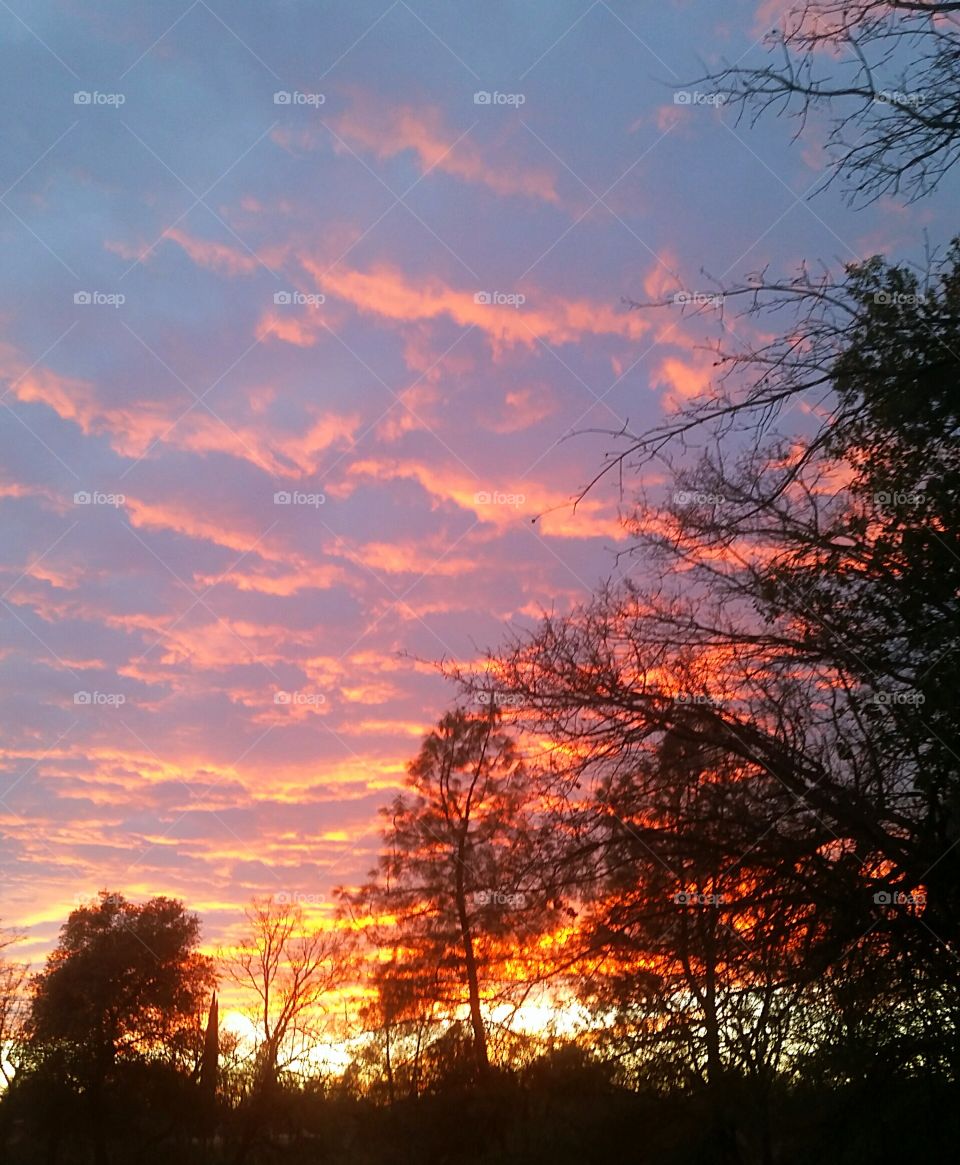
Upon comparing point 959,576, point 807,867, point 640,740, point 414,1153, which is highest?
point 959,576

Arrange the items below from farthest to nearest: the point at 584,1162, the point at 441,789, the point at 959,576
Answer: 1. the point at 441,789
2. the point at 584,1162
3. the point at 959,576

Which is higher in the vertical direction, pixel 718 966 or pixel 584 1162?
pixel 718 966

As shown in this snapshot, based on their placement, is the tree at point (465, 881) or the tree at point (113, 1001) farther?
the tree at point (113, 1001)

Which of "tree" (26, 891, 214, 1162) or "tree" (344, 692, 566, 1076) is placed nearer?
"tree" (344, 692, 566, 1076)

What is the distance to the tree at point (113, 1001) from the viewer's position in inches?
1630

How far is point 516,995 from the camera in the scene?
607 cm

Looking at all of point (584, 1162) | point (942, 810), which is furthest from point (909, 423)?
point (584, 1162)

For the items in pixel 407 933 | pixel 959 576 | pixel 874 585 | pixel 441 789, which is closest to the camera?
pixel 959 576

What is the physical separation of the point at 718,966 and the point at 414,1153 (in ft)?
87.5

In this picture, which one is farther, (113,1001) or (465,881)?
(113,1001)

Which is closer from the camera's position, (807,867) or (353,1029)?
(807,867)

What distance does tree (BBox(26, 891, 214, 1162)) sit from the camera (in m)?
41.4

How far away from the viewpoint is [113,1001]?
42.1 meters

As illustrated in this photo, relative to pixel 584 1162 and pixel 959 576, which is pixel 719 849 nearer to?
pixel 959 576
